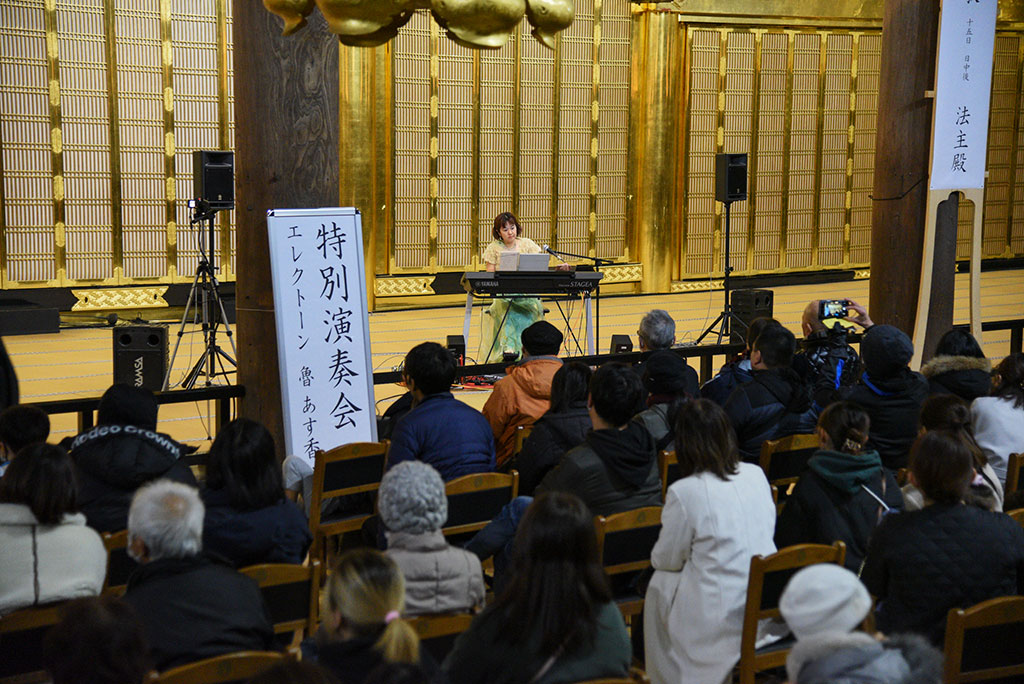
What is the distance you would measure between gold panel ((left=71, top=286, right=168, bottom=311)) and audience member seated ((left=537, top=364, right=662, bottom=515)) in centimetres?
767

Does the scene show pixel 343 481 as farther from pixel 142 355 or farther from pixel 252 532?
pixel 142 355

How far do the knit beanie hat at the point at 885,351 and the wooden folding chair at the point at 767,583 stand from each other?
1.79 meters

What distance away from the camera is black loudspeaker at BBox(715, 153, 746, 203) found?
33.6 feet

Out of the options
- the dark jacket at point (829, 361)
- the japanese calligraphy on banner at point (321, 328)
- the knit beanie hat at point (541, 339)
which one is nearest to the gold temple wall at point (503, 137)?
the japanese calligraphy on banner at point (321, 328)

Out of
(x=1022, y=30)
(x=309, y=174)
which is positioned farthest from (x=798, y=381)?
(x=1022, y=30)

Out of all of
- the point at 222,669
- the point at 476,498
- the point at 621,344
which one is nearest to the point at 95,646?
the point at 222,669

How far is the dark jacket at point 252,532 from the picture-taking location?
3.18 m

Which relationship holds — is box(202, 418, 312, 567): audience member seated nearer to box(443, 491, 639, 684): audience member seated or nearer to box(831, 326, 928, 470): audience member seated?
box(443, 491, 639, 684): audience member seated

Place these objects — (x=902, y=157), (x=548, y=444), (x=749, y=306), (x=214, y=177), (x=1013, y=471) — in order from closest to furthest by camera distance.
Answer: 1. (x=1013, y=471)
2. (x=548, y=444)
3. (x=902, y=157)
4. (x=214, y=177)
5. (x=749, y=306)

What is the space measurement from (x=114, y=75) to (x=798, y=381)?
7652mm

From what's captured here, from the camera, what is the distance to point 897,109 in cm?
727

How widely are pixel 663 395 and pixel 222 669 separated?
8.34ft

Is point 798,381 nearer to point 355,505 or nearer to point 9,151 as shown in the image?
point 355,505

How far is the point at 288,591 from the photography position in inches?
119
